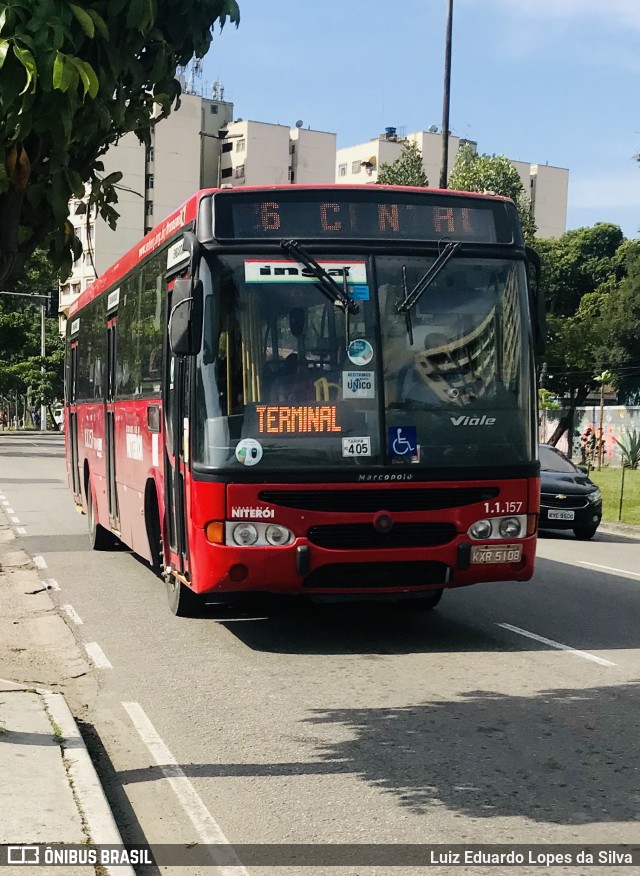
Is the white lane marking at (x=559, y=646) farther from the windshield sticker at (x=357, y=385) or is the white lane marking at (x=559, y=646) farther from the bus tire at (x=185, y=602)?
the bus tire at (x=185, y=602)

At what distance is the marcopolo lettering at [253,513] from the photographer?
8.45m

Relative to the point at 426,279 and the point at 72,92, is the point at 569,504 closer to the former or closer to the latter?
the point at 426,279

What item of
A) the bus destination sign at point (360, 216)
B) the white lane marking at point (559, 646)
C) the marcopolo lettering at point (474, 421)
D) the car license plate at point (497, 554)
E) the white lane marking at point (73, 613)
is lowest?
the white lane marking at point (73, 613)

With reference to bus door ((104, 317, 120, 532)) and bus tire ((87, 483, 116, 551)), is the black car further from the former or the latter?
bus door ((104, 317, 120, 532))

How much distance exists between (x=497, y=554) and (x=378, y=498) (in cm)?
107

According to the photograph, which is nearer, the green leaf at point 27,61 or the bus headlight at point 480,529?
the green leaf at point 27,61

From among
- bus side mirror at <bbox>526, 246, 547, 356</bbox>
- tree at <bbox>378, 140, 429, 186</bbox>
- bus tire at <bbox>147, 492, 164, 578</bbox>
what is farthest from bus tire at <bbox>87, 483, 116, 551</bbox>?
tree at <bbox>378, 140, 429, 186</bbox>

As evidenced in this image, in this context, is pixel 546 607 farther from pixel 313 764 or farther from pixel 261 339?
pixel 313 764

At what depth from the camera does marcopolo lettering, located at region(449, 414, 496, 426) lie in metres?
8.73

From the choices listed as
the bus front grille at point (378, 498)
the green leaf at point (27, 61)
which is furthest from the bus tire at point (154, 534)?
the green leaf at point (27, 61)

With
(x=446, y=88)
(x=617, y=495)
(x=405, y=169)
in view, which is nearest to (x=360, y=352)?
(x=446, y=88)

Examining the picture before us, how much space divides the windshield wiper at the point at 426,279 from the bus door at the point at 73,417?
9.76 metres

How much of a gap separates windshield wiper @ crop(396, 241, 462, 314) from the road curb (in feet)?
12.3

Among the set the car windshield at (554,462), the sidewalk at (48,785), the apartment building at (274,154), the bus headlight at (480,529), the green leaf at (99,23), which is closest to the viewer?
the green leaf at (99,23)
